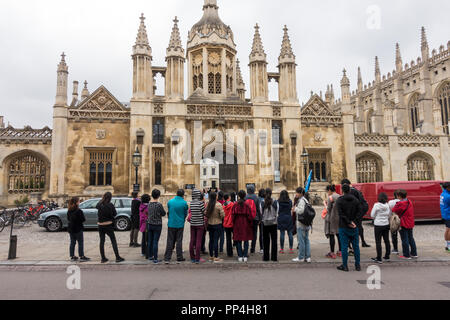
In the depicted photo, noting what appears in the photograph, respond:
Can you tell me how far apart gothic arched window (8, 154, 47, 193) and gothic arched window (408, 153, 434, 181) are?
101 ft

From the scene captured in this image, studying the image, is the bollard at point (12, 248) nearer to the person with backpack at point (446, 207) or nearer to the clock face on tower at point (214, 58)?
the person with backpack at point (446, 207)

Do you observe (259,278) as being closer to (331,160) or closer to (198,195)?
(198,195)

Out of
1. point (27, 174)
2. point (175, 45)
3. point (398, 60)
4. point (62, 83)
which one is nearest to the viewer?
point (62, 83)

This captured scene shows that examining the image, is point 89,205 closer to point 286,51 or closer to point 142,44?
point 142,44

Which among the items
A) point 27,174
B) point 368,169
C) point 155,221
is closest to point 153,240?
point 155,221

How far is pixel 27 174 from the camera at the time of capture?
802 inches

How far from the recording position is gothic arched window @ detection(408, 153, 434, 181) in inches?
1000

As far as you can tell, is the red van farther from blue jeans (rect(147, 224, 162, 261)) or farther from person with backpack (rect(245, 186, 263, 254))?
blue jeans (rect(147, 224, 162, 261))

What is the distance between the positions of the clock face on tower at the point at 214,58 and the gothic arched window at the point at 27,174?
1545 centimetres

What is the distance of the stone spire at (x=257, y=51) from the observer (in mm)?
21719

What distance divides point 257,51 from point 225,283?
19882mm

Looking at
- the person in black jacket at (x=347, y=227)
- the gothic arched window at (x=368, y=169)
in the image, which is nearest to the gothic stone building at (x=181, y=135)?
the gothic arched window at (x=368, y=169)

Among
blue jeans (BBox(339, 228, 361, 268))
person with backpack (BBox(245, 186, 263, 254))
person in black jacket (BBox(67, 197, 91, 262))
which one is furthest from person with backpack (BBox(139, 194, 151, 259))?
blue jeans (BBox(339, 228, 361, 268))

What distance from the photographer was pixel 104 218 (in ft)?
23.4
